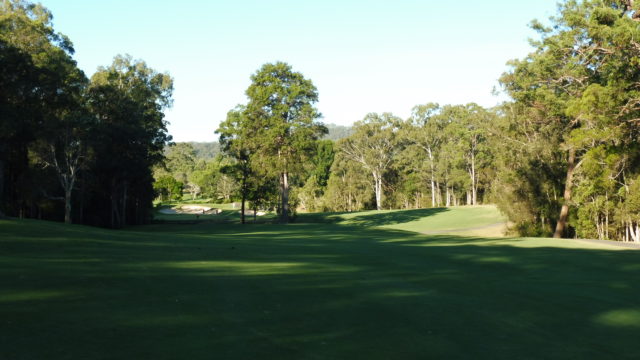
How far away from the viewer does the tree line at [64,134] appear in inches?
1201

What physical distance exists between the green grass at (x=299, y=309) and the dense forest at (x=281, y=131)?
18.6 meters

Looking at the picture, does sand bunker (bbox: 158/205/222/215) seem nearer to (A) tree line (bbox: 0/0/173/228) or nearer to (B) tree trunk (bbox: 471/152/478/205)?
(A) tree line (bbox: 0/0/173/228)

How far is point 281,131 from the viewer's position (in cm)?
4938

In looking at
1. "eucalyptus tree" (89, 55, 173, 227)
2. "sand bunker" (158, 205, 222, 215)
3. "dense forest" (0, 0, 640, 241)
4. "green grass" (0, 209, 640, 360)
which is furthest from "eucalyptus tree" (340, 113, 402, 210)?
"green grass" (0, 209, 640, 360)

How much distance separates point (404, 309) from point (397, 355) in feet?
7.64

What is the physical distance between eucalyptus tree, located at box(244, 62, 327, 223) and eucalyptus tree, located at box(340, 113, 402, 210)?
32604 millimetres

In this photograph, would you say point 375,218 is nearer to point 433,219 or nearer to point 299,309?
point 433,219

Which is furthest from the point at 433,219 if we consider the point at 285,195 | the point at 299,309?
the point at 299,309

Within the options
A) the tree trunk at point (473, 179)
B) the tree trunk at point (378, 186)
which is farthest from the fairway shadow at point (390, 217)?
the tree trunk at point (378, 186)

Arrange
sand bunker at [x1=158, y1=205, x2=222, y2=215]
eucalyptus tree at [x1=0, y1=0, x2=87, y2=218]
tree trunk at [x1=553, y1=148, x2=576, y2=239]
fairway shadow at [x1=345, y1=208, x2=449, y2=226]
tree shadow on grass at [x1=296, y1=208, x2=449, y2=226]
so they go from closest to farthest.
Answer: eucalyptus tree at [x1=0, y1=0, x2=87, y2=218] < tree trunk at [x1=553, y1=148, x2=576, y2=239] < fairway shadow at [x1=345, y1=208, x2=449, y2=226] < tree shadow on grass at [x1=296, y1=208, x2=449, y2=226] < sand bunker at [x1=158, y1=205, x2=222, y2=215]

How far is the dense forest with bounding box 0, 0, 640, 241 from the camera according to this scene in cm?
2886

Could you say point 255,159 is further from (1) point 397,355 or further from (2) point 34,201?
(1) point 397,355

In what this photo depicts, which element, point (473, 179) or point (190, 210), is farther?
point (190, 210)

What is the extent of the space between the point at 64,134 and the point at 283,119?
63.7 feet
